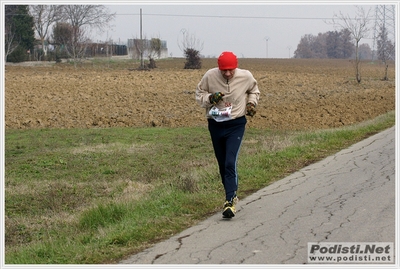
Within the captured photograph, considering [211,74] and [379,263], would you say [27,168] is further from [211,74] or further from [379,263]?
[379,263]

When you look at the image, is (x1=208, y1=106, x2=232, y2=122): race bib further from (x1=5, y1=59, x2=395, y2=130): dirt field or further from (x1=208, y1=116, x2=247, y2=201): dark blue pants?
(x1=5, y1=59, x2=395, y2=130): dirt field

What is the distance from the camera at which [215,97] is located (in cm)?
828

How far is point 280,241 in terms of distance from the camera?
7191mm

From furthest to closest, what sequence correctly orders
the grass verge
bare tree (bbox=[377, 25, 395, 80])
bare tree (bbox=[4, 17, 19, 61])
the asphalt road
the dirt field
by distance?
bare tree (bbox=[4, 17, 19, 61]) < bare tree (bbox=[377, 25, 395, 80]) < the dirt field < the grass verge < the asphalt road

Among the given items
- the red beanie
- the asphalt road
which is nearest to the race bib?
the red beanie

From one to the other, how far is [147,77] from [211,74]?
1262 inches

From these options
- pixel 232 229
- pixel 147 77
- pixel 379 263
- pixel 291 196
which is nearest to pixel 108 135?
pixel 291 196

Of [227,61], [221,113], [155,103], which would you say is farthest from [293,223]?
[155,103]

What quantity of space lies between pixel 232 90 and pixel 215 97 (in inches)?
10.3

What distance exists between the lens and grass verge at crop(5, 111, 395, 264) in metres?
7.77

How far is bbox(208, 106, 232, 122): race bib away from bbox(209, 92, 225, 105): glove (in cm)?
10

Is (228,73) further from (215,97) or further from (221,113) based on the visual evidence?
(221,113)

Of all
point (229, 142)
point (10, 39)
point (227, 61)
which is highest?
point (10, 39)

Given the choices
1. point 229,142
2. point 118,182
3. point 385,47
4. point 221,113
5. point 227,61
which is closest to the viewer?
point 227,61
